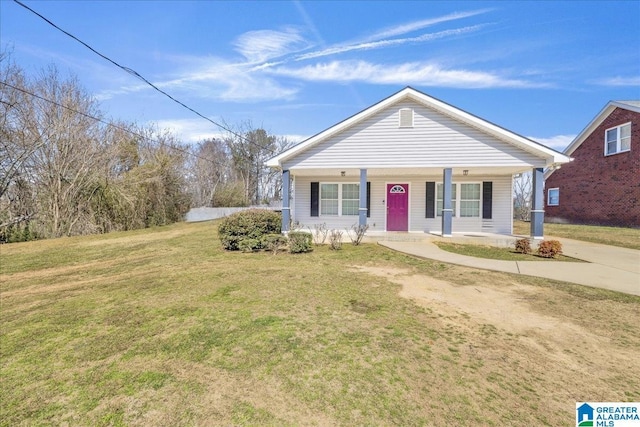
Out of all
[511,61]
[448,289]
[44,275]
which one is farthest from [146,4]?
[511,61]

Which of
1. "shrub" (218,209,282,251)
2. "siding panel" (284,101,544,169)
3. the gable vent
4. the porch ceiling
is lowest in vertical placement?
"shrub" (218,209,282,251)

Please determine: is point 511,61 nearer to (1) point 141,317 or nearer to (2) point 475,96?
(2) point 475,96

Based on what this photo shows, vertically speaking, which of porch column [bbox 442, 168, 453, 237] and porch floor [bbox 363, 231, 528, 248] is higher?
porch column [bbox 442, 168, 453, 237]

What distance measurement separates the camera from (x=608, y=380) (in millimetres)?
2891

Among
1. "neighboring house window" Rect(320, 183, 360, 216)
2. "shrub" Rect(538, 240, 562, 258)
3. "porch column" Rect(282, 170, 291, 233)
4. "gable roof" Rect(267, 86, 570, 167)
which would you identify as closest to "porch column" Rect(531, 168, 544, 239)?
"gable roof" Rect(267, 86, 570, 167)

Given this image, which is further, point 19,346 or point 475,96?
point 475,96

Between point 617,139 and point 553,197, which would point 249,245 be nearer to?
point 617,139

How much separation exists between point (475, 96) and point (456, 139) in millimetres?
7142

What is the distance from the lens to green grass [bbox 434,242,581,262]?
8907mm

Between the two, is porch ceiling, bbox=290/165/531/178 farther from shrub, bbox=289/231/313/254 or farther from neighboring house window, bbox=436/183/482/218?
shrub, bbox=289/231/313/254

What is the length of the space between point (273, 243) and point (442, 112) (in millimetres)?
8468

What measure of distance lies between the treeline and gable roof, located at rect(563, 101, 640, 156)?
28.6 metres

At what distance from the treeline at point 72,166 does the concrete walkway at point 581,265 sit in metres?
17.5

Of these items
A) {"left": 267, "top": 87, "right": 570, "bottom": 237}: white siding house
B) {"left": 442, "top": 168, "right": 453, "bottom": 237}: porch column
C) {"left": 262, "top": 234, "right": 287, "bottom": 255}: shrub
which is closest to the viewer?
{"left": 262, "top": 234, "right": 287, "bottom": 255}: shrub
